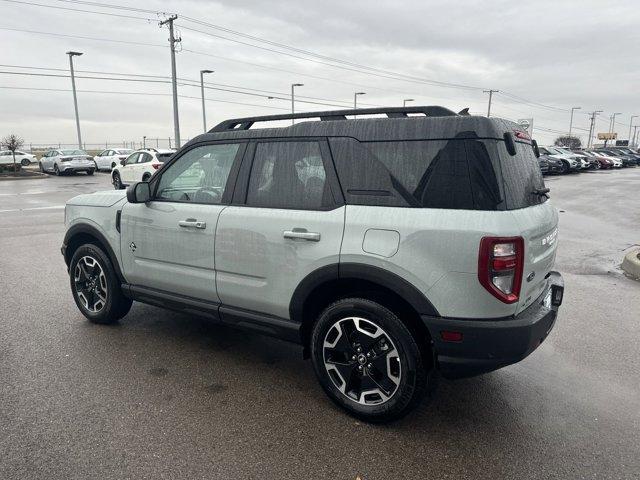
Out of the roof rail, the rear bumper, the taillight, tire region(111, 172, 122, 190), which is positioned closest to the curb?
the rear bumper

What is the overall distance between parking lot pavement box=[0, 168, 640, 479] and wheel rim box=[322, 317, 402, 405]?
21cm

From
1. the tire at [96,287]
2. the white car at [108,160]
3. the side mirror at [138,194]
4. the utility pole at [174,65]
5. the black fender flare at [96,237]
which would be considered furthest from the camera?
the white car at [108,160]

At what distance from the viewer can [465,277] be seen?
2.58 meters

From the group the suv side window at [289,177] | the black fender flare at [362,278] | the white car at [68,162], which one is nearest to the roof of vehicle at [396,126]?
the suv side window at [289,177]

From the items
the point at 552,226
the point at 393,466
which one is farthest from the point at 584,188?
the point at 393,466

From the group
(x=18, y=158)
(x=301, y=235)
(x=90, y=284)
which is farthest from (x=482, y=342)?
(x=18, y=158)

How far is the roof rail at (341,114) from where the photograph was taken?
294cm

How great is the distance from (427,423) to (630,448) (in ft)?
3.80

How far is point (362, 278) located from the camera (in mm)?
2877

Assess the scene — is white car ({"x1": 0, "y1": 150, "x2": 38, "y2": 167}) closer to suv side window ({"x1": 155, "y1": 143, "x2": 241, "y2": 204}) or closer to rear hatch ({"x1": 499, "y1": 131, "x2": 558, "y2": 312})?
suv side window ({"x1": 155, "y1": 143, "x2": 241, "y2": 204})

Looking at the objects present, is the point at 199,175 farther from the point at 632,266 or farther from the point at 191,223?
the point at 632,266

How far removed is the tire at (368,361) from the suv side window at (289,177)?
28.6 inches

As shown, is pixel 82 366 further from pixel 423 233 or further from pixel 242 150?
pixel 423 233

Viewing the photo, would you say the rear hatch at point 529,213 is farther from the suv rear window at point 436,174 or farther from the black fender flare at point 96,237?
the black fender flare at point 96,237
